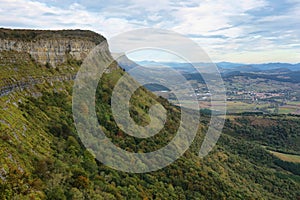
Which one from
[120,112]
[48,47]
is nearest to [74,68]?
[48,47]

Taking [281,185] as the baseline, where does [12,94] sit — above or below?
above

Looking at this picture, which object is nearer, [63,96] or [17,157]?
[17,157]

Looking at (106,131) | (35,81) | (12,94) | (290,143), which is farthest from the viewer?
(290,143)

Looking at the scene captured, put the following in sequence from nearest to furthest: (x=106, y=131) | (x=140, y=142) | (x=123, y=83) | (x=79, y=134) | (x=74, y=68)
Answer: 1. (x=79, y=134)
2. (x=106, y=131)
3. (x=140, y=142)
4. (x=74, y=68)
5. (x=123, y=83)

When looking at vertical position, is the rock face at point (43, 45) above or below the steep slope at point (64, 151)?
above

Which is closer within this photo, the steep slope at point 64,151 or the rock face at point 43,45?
the steep slope at point 64,151

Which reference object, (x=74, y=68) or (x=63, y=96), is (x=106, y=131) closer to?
(x=63, y=96)
